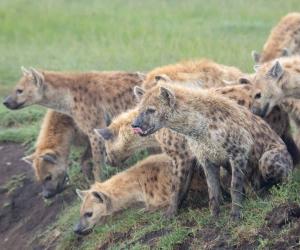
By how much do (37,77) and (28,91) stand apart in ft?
0.49

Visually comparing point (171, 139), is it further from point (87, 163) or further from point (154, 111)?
point (87, 163)

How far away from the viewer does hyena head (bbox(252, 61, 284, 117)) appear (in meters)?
7.41

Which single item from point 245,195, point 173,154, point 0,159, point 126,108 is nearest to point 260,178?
point 245,195

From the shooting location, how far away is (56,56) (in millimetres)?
13609

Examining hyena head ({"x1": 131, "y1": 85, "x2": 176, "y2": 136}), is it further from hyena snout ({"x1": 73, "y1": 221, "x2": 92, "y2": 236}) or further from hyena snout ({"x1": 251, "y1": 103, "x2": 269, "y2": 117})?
hyena snout ({"x1": 73, "y1": 221, "x2": 92, "y2": 236})

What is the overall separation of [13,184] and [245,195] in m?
3.23

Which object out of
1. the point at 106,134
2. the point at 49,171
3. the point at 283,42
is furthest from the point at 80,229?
the point at 283,42

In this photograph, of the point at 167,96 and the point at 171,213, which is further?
the point at 171,213

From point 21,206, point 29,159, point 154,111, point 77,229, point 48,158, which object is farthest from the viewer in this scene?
point 21,206

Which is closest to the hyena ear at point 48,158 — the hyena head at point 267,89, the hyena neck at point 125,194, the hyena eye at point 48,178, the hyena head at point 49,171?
the hyena head at point 49,171

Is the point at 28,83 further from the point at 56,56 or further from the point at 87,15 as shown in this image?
the point at 87,15

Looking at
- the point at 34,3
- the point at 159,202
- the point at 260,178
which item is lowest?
the point at 34,3

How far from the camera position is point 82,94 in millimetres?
9148

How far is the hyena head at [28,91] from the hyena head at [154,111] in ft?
9.45
